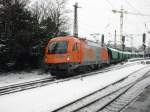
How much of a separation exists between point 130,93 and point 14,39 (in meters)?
12.1

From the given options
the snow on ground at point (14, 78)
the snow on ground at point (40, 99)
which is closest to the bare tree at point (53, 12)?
the snow on ground at point (14, 78)

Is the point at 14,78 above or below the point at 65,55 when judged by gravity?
below

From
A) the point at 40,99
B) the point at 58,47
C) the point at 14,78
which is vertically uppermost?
the point at 58,47

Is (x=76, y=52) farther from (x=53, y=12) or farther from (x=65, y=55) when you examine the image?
(x=53, y=12)

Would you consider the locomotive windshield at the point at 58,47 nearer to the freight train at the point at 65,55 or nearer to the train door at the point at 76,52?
the freight train at the point at 65,55

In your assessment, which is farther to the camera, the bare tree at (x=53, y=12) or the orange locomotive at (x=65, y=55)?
the bare tree at (x=53, y=12)

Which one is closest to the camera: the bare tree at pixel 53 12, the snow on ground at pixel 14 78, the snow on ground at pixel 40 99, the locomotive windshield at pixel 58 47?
the snow on ground at pixel 40 99

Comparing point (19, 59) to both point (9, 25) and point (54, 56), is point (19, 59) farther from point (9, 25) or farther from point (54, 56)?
point (54, 56)

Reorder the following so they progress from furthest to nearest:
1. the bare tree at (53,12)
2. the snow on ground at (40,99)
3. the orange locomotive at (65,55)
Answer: the bare tree at (53,12) < the orange locomotive at (65,55) < the snow on ground at (40,99)

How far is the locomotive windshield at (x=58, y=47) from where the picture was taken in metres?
20.2

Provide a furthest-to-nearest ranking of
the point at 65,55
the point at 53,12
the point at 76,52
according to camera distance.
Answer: the point at 53,12, the point at 76,52, the point at 65,55

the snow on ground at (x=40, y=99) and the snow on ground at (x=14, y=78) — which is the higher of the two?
the snow on ground at (x=40, y=99)

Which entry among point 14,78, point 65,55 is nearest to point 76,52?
point 65,55

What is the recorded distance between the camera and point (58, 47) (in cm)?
2047
